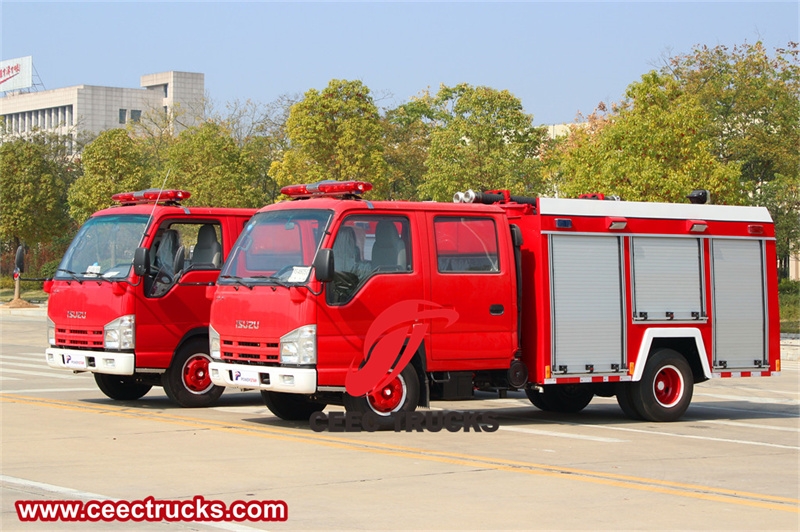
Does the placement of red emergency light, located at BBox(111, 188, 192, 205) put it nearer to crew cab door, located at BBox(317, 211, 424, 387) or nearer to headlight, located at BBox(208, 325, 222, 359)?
headlight, located at BBox(208, 325, 222, 359)

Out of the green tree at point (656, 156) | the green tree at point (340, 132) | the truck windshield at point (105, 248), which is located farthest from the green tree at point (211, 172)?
the truck windshield at point (105, 248)

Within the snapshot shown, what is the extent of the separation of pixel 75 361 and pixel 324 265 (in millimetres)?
4866

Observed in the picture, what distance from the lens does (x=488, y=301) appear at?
13219 mm

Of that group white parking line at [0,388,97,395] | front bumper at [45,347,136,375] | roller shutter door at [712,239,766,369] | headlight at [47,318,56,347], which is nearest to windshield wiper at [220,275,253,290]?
front bumper at [45,347,136,375]

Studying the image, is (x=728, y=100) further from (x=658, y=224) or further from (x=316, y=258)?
(x=316, y=258)

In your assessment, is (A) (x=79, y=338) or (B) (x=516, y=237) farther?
(A) (x=79, y=338)

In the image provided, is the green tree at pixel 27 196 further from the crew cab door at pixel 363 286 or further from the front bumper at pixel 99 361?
the crew cab door at pixel 363 286

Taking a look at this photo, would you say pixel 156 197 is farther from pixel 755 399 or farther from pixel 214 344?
pixel 755 399

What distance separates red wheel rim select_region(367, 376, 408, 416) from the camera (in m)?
12.7

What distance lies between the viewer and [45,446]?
441 inches

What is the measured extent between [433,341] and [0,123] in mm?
54969

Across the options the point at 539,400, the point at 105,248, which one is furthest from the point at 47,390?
the point at 539,400

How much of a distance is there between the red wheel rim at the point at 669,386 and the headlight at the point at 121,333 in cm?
673

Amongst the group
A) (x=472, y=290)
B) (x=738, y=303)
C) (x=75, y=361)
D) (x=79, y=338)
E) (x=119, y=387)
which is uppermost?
(x=472, y=290)
